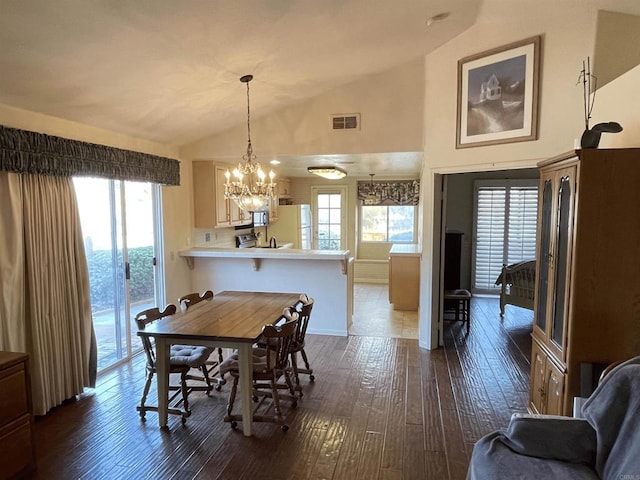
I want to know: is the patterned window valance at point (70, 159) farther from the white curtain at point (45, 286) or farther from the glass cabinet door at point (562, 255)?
the glass cabinet door at point (562, 255)

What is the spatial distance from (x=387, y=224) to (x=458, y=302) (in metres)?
3.26

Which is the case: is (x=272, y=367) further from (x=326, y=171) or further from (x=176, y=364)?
(x=326, y=171)

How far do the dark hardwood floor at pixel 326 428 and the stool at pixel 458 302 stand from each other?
106cm

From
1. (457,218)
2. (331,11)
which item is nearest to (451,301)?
(457,218)

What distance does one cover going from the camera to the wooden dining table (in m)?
2.76

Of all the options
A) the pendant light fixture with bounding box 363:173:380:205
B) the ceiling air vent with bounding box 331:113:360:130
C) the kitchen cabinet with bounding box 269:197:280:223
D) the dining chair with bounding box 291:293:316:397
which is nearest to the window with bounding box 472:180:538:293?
the pendant light fixture with bounding box 363:173:380:205

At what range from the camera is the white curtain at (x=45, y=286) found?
287 centimetres

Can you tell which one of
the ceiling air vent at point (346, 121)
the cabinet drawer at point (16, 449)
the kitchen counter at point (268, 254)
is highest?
the ceiling air vent at point (346, 121)

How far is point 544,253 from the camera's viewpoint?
110 inches

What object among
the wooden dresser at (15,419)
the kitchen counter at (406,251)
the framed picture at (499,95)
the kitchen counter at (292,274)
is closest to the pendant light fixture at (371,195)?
the kitchen counter at (406,251)

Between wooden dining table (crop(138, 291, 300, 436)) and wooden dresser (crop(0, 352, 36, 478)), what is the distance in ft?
2.32

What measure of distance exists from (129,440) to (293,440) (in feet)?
3.73

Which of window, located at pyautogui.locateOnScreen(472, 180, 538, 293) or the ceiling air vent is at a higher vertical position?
the ceiling air vent

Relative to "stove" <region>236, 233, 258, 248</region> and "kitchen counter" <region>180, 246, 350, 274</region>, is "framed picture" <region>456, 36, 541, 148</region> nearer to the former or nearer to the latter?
"kitchen counter" <region>180, 246, 350, 274</region>
